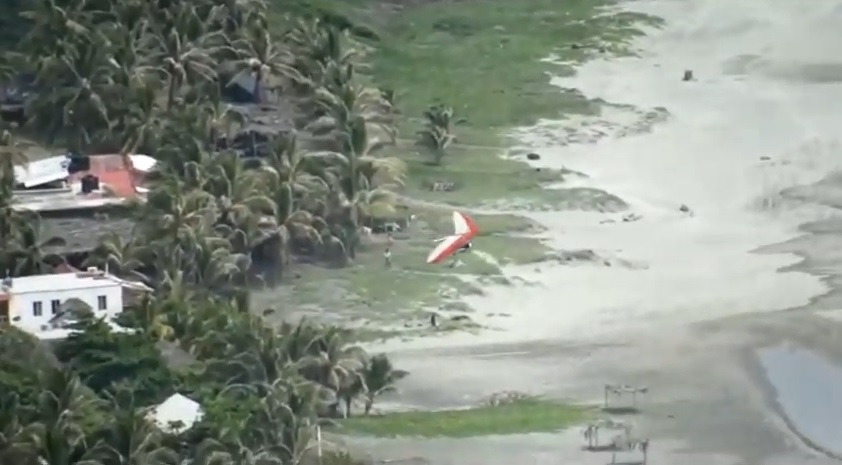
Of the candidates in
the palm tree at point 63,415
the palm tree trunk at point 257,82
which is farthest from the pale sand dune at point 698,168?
the palm tree at point 63,415

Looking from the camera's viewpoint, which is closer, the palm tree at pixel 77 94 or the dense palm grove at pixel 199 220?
the dense palm grove at pixel 199 220

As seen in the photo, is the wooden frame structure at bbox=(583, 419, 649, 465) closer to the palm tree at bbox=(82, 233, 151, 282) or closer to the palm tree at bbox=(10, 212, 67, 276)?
the palm tree at bbox=(82, 233, 151, 282)

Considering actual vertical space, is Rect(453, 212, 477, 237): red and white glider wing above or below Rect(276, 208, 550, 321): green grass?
above

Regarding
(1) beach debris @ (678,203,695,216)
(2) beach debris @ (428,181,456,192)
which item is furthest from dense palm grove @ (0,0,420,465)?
(1) beach debris @ (678,203,695,216)

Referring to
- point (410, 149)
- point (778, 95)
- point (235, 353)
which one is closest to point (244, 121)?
point (410, 149)

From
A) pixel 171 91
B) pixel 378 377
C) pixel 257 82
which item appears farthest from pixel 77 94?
pixel 378 377

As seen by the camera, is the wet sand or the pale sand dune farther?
the pale sand dune

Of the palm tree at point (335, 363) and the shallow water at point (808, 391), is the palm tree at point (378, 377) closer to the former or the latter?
the palm tree at point (335, 363)
